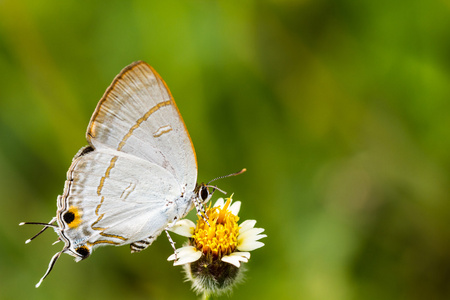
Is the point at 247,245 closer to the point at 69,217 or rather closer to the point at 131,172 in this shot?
the point at 131,172

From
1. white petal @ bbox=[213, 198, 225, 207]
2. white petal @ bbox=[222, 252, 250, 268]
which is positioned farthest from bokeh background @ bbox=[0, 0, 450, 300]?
white petal @ bbox=[222, 252, 250, 268]

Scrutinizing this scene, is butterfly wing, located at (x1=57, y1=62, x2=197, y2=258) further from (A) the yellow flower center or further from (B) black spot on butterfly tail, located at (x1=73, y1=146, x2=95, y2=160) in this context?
(A) the yellow flower center

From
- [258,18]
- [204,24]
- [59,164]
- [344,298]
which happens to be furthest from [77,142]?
[344,298]

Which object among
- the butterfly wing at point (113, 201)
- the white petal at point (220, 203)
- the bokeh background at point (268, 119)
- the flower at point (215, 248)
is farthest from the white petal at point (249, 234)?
the bokeh background at point (268, 119)

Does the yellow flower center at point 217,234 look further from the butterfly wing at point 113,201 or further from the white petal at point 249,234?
the butterfly wing at point 113,201

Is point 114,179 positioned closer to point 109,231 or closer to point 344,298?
point 109,231

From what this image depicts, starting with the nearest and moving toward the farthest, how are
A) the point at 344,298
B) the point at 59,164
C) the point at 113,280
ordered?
the point at 344,298, the point at 113,280, the point at 59,164

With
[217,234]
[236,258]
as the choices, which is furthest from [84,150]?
[236,258]
